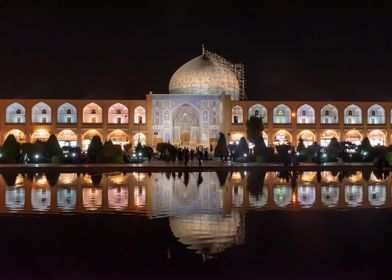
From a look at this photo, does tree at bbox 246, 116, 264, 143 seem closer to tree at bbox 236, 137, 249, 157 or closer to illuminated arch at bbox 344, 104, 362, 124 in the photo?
tree at bbox 236, 137, 249, 157

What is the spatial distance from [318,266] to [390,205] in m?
4.60

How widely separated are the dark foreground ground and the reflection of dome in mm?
138

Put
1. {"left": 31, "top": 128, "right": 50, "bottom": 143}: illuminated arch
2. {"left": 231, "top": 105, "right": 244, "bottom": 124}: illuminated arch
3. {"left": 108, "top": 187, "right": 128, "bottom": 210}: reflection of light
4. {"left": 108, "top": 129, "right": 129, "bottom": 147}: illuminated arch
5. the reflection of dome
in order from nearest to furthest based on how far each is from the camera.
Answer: the reflection of dome
{"left": 108, "top": 187, "right": 128, "bottom": 210}: reflection of light
{"left": 31, "top": 128, "right": 50, "bottom": 143}: illuminated arch
{"left": 108, "top": 129, "right": 129, "bottom": 147}: illuminated arch
{"left": 231, "top": 105, "right": 244, "bottom": 124}: illuminated arch

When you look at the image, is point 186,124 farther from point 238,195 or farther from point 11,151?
point 238,195

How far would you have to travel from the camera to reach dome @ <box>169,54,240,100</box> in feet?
134

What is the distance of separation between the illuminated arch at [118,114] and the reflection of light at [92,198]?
28768mm

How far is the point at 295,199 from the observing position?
9.73 m

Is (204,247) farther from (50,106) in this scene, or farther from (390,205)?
(50,106)

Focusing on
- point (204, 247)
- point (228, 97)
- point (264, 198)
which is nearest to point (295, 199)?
point (264, 198)

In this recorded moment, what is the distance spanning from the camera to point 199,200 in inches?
381

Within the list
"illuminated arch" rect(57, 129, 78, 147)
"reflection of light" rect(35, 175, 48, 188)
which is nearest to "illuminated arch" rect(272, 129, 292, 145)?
"illuminated arch" rect(57, 129, 78, 147)

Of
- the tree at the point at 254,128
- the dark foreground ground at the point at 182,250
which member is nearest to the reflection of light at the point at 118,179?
the dark foreground ground at the point at 182,250

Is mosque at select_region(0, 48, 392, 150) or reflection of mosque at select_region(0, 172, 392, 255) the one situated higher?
mosque at select_region(0, 48, 392, 150)

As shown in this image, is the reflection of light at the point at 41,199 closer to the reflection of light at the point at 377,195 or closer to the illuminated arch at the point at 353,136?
the reflection of light at the point at 377,195
